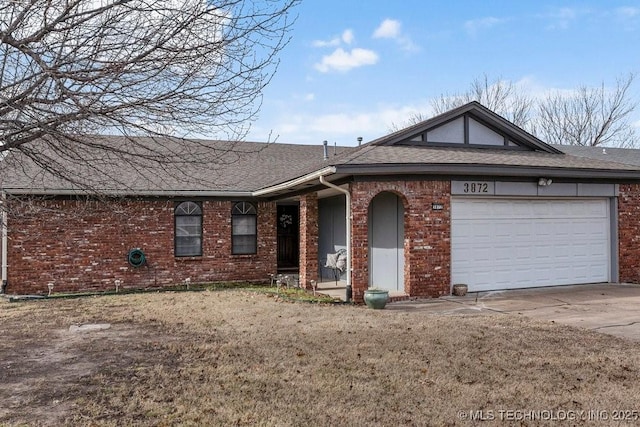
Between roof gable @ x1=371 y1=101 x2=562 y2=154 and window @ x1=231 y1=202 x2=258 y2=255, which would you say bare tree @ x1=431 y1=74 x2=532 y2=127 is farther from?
window @ x1=231 y1=202 x2=258 y2=255

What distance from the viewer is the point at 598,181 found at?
1173cm

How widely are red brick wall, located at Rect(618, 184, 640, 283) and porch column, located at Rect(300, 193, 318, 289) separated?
7.30m

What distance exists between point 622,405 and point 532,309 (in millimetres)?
4713

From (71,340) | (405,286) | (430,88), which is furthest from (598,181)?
(430,88)

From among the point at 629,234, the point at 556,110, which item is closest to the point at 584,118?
the point at 556,110

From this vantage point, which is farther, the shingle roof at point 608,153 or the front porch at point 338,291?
the shingle roof at point 608,153

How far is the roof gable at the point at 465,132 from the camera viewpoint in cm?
1202

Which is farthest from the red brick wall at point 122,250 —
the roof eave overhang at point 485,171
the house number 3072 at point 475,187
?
the house number 3072 at point 475,187

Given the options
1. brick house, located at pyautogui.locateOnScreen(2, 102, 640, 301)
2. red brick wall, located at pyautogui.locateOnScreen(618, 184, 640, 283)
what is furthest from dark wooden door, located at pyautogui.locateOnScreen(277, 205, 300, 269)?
red brick wall, located at pyautogui.locateOnScreen(618, 184, 640, 283)

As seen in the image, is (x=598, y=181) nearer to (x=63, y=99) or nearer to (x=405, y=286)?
(x=405, y=286)

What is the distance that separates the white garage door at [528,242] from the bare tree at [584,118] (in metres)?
25.1

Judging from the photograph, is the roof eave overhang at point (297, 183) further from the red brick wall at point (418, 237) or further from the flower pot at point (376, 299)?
the flower pot at point (376, 299)

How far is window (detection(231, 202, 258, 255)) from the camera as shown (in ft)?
48.2

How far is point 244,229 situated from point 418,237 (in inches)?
245
